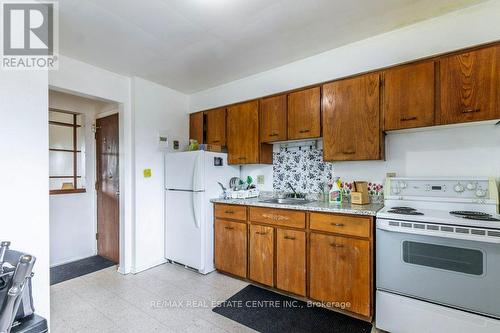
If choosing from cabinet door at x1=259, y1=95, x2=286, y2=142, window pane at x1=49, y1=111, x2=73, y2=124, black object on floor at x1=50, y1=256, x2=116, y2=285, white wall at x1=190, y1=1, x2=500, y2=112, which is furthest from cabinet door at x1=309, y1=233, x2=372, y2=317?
window pane at x1=49, y1=111, x2=73, y2=124

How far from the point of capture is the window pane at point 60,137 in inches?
132

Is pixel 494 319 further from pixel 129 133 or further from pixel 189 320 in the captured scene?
pixel 129 133

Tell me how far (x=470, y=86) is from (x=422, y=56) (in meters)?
0.47

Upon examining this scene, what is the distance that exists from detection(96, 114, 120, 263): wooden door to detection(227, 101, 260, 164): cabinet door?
156 centimetres

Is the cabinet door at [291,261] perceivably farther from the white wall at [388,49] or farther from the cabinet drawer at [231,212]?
the white wall at [388,49]

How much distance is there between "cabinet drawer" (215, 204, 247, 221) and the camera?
104 inches

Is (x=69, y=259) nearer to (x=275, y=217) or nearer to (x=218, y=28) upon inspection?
(x=275, y=217)

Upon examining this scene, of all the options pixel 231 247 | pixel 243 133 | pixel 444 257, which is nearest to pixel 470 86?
pixel 444 257

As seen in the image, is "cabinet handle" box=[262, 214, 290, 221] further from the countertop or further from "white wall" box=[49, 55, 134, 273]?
"white wall" box=[49, 55, 134, 273]

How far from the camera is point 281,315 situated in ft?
6.88

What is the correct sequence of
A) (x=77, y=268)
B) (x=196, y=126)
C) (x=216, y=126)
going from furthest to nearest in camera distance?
(x=196, y=126) < (x=216, y=126) < (x=77, y=268)

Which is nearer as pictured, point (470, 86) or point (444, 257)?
point (444, 257)

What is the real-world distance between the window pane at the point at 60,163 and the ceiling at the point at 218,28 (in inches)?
61.2

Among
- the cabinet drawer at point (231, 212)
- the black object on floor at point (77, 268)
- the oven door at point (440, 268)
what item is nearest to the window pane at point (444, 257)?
the oven door at point (440, 268)
